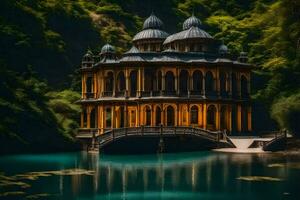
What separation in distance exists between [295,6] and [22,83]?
34447mm

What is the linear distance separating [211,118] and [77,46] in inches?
1238

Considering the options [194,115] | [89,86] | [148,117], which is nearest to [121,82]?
[148,117]

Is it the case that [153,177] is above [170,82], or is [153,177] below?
below

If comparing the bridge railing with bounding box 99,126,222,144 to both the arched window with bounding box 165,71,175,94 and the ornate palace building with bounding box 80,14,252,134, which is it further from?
the arched window with bounding box 165,71,175,94

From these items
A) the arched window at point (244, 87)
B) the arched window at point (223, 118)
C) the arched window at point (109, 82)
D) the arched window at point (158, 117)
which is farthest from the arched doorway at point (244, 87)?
the arched window at point (109, 82)

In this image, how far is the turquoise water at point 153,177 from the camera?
1239 inches

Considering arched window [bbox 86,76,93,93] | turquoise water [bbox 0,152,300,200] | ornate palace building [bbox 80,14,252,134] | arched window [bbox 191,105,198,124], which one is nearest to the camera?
turquoise water [bbox 0,152,300,200]

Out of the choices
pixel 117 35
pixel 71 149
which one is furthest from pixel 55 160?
pixel 117 35

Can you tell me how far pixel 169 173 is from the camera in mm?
41094

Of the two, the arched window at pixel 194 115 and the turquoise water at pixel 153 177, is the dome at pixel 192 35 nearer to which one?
the arched window at pixel 194 115

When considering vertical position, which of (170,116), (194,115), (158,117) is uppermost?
(194,115)

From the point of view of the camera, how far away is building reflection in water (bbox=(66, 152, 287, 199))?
33869mm

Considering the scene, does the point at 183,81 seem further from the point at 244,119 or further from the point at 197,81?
the point at 244,119

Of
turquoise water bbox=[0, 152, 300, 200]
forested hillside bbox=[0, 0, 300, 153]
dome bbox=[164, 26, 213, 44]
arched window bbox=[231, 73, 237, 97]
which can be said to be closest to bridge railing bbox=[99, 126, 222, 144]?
turquoise water bbox=[0, 152, 300, 200]
